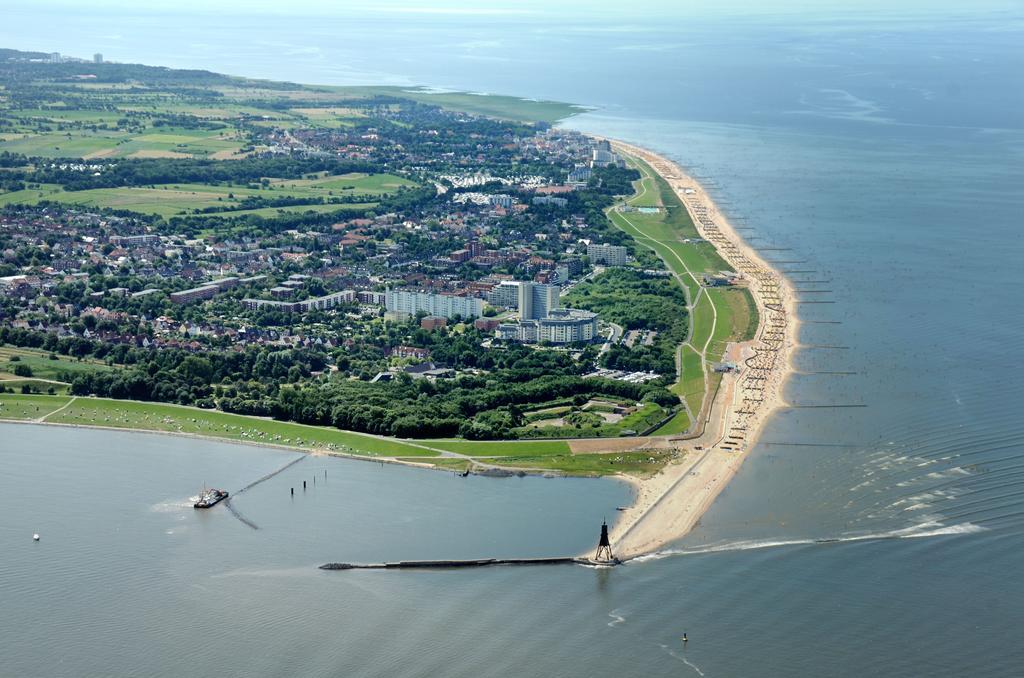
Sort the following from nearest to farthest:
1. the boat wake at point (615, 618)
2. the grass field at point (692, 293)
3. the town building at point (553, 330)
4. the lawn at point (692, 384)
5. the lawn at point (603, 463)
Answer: the boat wake at point (615, 618) < the lawn at point (603, 463) < the lawn at point (692, 384) < the grass field at point (692, 293) < the town building at point (553, 330)

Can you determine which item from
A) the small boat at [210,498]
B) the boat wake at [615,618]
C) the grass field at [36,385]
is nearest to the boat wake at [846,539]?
the boat wake at [615,618]

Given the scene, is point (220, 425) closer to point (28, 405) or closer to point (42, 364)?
point (28, 405)

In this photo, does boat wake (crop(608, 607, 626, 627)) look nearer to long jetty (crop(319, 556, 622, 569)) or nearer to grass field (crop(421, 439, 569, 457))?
long jetty (crop(319, 556, 622, 569))

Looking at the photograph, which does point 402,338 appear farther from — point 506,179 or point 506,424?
point 506,179

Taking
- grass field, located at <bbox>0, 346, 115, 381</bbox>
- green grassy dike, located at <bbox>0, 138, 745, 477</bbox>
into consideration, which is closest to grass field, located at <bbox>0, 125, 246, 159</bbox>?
grass field, located at <bbox>0, 346, 115, 381</bbox>

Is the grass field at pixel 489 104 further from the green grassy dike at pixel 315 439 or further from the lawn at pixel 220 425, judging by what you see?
the green grassy dike at pixel 315 439
